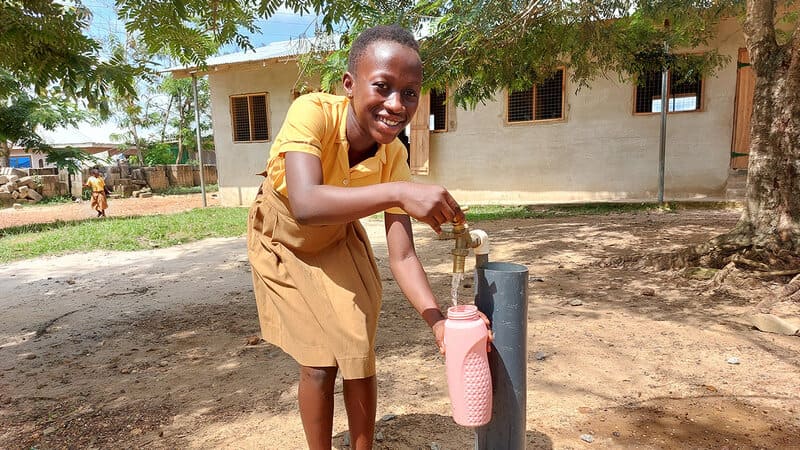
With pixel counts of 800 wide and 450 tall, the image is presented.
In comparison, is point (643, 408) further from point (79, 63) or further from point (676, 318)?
point (79, 63)

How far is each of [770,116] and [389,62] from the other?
13.1ft

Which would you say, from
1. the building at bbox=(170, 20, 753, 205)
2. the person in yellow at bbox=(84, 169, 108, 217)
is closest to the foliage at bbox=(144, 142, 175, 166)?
the person in yellow at bbox=(84, 169, 108, 217)

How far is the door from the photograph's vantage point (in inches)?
326

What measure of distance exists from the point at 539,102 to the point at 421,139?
7.66 feet

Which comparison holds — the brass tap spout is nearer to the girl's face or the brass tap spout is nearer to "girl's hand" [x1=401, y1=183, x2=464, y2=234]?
"girl's hand" [x1=401, y1=183, x2=464, y2=234]

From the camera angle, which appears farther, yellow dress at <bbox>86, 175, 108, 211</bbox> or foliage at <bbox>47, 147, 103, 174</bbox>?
yellow dress at <bbox>86, 175, 108, 211</bbox>

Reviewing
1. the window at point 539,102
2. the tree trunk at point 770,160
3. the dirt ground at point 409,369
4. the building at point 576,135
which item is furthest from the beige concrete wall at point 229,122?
the tree trunk at point 770,160

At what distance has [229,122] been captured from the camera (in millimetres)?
11695

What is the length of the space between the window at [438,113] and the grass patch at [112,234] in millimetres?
4210

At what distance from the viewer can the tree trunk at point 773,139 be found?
390 centimetres

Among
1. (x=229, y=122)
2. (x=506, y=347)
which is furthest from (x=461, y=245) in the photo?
(x=229, y=122)

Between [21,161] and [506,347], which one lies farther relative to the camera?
[21,161]

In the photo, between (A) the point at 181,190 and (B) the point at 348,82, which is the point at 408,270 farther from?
(A) the point at 181,190

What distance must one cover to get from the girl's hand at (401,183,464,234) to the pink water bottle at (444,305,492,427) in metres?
0.23
